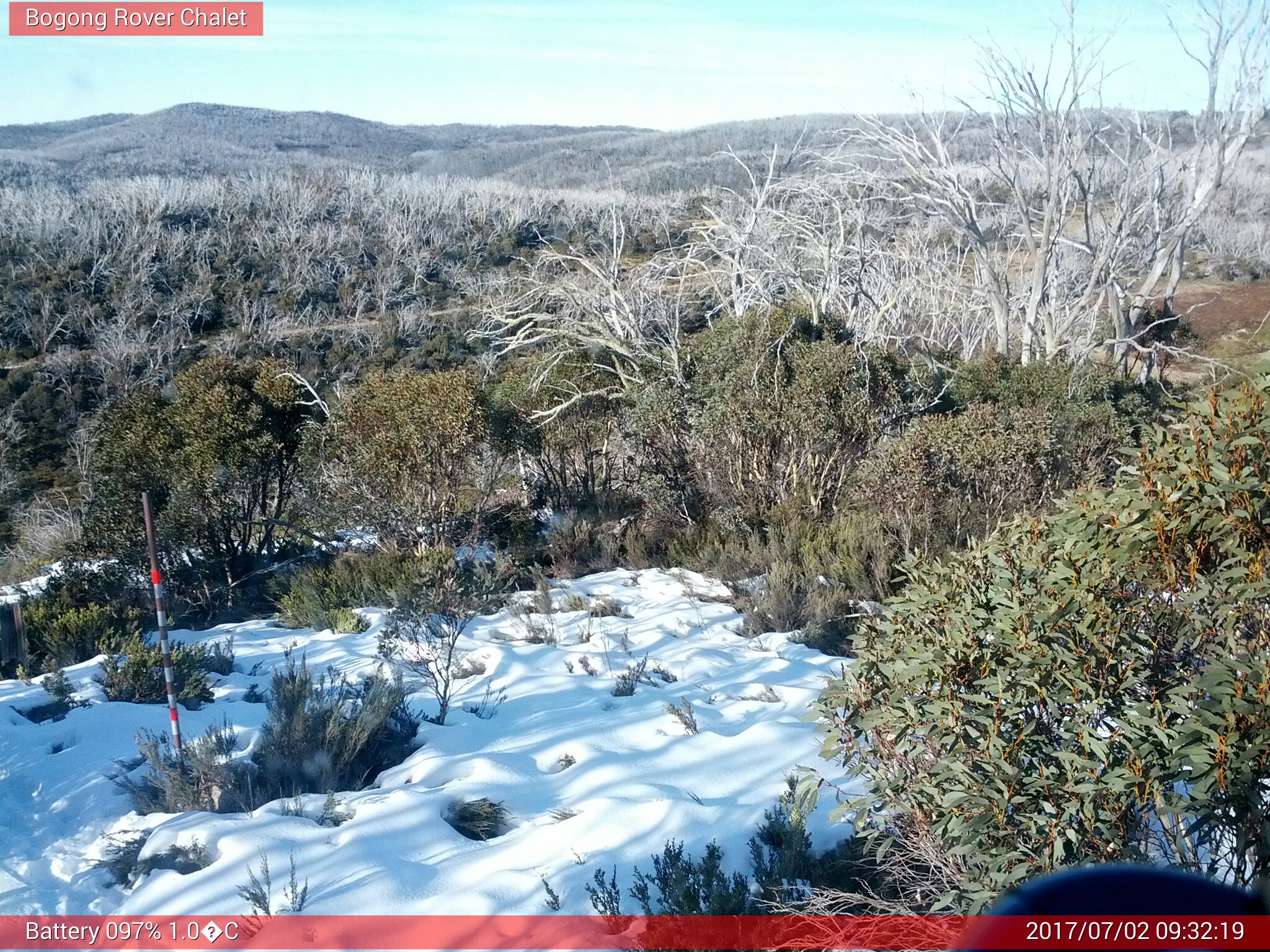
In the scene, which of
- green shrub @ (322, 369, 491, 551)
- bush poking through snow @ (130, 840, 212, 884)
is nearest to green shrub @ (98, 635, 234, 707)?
bush poking through snow @ (130, 840, 212, 884)

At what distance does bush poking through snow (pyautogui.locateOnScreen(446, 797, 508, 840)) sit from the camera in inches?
143

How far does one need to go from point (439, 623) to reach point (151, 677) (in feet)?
5.75

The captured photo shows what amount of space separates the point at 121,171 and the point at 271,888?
168ft

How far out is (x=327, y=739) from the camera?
4203 millimetres

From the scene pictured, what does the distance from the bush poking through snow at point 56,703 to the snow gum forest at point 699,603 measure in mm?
31

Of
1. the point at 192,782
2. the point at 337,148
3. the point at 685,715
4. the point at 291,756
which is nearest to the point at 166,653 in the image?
the point at 192,782

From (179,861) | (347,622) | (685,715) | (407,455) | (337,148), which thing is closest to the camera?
(179,861)

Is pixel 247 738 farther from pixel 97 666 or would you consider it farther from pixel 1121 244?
pixel 1121 244

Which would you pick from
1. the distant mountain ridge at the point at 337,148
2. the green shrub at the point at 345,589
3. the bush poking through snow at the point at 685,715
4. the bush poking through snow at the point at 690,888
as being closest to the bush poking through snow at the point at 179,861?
the bush poking through snow at the point at 690,888

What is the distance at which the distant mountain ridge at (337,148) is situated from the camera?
158ft

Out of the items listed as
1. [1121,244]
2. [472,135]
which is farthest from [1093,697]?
[472,135]

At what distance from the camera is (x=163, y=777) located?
3.92m

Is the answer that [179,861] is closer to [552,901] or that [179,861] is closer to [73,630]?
[552,901]

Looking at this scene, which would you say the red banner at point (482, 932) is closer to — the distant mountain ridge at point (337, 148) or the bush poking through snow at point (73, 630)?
the bush poking through snow at point (73, 630)
